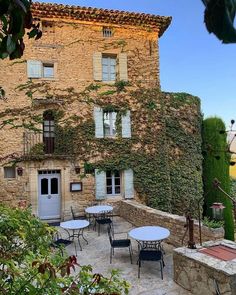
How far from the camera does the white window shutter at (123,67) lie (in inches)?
527

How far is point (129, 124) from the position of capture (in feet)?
43.6

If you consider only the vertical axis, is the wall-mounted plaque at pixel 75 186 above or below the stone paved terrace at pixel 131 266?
above

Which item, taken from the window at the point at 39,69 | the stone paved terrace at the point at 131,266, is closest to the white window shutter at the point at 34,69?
the window at the point at 39,69

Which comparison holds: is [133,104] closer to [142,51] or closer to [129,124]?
[129,124]

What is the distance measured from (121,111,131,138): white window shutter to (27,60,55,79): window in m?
3.74

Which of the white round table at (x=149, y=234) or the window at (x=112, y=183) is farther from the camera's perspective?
the window at (x=112, y=183)

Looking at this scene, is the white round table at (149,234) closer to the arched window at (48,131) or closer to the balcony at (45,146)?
the balcony at (45,146)

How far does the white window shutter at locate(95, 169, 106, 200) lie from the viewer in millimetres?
12617

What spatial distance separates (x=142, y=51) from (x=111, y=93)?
8.73 feet

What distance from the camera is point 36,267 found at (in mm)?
2256

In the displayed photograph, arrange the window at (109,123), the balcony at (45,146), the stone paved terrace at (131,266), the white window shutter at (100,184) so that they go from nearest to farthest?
the stone paved terrace at (131,266) → the balcony at (45,146) → the white window shutter at (100,184) → the window at (109,123)

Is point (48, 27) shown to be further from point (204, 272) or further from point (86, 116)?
point (204, 272)

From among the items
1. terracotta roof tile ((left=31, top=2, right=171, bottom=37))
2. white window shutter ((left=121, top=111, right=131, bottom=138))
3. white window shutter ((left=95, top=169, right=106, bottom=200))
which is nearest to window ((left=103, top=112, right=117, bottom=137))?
white window shutter ((left=121, top=111, right=131, bottom=138))

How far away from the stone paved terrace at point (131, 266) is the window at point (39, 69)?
7.19 m
